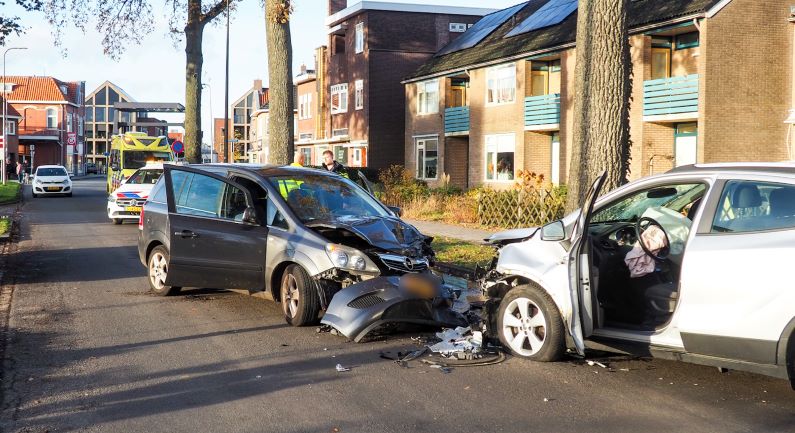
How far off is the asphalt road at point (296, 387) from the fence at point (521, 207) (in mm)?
Answer: 11673

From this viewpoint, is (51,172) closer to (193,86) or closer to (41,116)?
(193,86)

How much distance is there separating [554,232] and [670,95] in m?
19.1

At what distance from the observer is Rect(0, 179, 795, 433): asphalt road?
5.66 meters

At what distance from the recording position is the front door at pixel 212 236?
31.2 feet

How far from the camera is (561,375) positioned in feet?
22.7

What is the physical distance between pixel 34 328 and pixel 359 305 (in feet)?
11.3

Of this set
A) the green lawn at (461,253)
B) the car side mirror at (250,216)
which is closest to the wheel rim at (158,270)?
the car side mirror at (250,216)

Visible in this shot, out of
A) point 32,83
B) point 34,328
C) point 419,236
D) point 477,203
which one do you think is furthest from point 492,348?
point 32,83

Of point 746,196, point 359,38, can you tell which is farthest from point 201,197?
point 359,38

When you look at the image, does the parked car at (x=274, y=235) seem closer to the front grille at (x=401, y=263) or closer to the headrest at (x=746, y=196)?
the front grille at (x=401, y=263)

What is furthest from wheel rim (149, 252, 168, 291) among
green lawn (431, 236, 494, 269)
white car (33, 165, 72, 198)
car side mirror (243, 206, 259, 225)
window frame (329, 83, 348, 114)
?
window frame (329, 83, 348, 114)

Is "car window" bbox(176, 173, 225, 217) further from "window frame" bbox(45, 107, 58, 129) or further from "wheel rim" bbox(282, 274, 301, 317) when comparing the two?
"window frame" bbox(45, 107, 58, 129)

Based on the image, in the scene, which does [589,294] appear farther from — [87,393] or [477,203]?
[477,203]

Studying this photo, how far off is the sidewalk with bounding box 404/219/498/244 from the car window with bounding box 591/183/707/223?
9.44 metres
